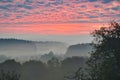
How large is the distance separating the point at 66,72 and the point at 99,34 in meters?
90.7

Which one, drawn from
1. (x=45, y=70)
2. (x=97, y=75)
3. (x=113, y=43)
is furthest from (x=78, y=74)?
(x=45, y=70)

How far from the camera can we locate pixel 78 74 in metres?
47.2

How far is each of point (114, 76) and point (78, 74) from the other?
7460 millimetres

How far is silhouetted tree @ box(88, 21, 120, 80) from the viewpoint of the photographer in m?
41.3

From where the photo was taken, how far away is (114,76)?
40.9 m

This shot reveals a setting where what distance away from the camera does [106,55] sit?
44250mm

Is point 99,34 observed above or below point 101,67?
above

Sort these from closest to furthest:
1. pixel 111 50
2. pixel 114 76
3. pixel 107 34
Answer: pixel 114 76, pixel 111 50, pixel 107 34

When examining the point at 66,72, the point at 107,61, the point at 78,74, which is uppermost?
the point at 107,61

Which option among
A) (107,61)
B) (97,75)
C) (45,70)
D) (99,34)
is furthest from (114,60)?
(45,70)

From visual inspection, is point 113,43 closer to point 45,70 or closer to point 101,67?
point 101,67

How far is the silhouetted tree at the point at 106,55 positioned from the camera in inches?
1625

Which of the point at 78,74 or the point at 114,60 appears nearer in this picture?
the point at 114,60

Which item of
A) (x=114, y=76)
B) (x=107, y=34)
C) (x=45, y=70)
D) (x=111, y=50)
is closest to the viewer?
(x=114, y=76)
